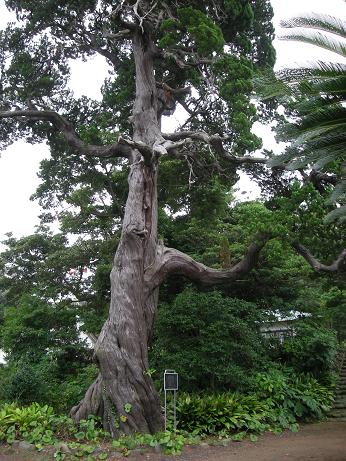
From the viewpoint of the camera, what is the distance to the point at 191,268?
12.4m

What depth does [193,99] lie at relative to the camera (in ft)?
47.2

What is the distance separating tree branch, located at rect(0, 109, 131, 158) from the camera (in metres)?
13.4

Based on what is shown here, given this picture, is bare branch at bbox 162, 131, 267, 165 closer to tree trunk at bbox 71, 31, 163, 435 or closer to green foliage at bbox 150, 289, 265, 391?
tree trunk at bbox 71, 31, 163, 435

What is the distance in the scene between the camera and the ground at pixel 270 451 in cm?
816

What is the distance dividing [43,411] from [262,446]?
14.5 ft

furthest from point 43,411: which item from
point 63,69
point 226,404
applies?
point 63,69

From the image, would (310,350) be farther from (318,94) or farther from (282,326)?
(318,94)

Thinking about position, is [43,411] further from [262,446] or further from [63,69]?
[63,69]

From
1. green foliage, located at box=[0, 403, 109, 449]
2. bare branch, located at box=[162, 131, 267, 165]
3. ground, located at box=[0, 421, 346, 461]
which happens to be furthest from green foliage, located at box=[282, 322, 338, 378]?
green foliage, located at box=[0, 403, 109, 449]

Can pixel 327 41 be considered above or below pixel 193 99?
below

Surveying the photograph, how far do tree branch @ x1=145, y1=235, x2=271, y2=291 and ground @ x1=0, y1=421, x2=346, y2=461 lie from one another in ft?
12.8

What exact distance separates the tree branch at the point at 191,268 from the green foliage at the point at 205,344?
1.56 feet

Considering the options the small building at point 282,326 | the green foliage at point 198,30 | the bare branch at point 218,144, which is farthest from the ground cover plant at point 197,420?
the green foliage at point 198,30

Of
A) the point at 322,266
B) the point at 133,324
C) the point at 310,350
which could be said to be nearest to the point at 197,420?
the point at 133,324
